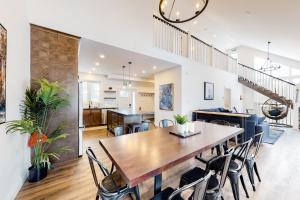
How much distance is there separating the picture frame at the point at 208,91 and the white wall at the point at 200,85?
15 cm

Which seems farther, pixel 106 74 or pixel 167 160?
pixel 106 74

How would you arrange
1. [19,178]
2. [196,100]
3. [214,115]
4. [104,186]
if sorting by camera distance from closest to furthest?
1. [104,186]
2. [19,178]
3. [214,115]
4. [196,100]

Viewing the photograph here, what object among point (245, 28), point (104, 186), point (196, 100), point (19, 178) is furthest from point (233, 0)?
point (19, 178)

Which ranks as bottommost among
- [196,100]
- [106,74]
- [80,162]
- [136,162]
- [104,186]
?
[80,162]

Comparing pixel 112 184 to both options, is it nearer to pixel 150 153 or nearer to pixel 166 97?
pixel 150 153

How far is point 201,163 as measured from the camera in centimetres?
304

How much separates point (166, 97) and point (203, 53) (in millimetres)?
2747

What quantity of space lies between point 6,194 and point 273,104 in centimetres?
1022

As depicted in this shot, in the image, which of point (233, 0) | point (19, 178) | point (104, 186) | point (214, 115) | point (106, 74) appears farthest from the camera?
point (106, 74)

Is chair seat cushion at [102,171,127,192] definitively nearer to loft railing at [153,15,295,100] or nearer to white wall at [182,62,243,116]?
loft railing at [153,15,295,100]

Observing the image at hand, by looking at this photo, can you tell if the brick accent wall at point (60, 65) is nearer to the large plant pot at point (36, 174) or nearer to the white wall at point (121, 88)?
the large plant pot at point (36, 174)

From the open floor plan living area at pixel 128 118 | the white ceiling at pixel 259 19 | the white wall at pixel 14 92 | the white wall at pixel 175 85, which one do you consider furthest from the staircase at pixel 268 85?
the white wall at pixel 14 92

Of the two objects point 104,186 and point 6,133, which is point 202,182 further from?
point 6,133

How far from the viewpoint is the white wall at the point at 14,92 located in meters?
1.80
